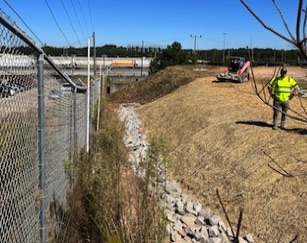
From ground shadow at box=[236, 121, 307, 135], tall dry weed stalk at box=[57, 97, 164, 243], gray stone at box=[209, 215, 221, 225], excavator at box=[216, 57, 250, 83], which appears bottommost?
gray stone at box=[209, 215, 221, 225]

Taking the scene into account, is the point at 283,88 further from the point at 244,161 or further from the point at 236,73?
the point at 236,73

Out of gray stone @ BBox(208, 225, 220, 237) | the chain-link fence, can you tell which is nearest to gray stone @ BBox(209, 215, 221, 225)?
gray stone @ BBox(208, 225, 220, 237)

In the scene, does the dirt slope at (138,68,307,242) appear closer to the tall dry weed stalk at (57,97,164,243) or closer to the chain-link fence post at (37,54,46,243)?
the tall dry weed stalk at (57,97,164,243)

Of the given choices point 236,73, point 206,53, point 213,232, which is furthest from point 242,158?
point 206,53

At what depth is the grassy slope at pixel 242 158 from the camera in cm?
998

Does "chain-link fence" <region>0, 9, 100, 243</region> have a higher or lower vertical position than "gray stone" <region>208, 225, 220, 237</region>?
higher

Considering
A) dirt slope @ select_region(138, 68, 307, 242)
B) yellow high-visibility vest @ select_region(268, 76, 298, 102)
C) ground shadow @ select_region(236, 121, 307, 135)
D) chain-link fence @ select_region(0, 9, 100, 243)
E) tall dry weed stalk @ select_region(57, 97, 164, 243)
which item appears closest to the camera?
chain-link fence @ select_region(0, 9, 100, 243)

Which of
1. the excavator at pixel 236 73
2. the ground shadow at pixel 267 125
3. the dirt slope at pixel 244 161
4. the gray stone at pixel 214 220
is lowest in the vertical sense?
the gray stone at pixel 214 220

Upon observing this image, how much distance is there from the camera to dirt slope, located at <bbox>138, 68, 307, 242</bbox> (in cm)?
995

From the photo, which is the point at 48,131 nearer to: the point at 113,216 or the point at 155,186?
the point at 113,216

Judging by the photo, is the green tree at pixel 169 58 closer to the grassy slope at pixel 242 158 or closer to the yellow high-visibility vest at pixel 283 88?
the grassy slope at pixel 242 158

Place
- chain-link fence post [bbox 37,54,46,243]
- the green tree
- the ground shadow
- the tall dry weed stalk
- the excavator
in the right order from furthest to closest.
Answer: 1. the green tree
2. the excavator
3. the ground shadow
4. the tall dry weed stalk
5. chain-link fence post [bbox 37,54,46,243]

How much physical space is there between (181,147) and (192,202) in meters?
6.13

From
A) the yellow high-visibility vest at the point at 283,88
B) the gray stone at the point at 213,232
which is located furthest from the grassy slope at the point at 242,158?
the yellow high-visibility vest at the point at 283,88
